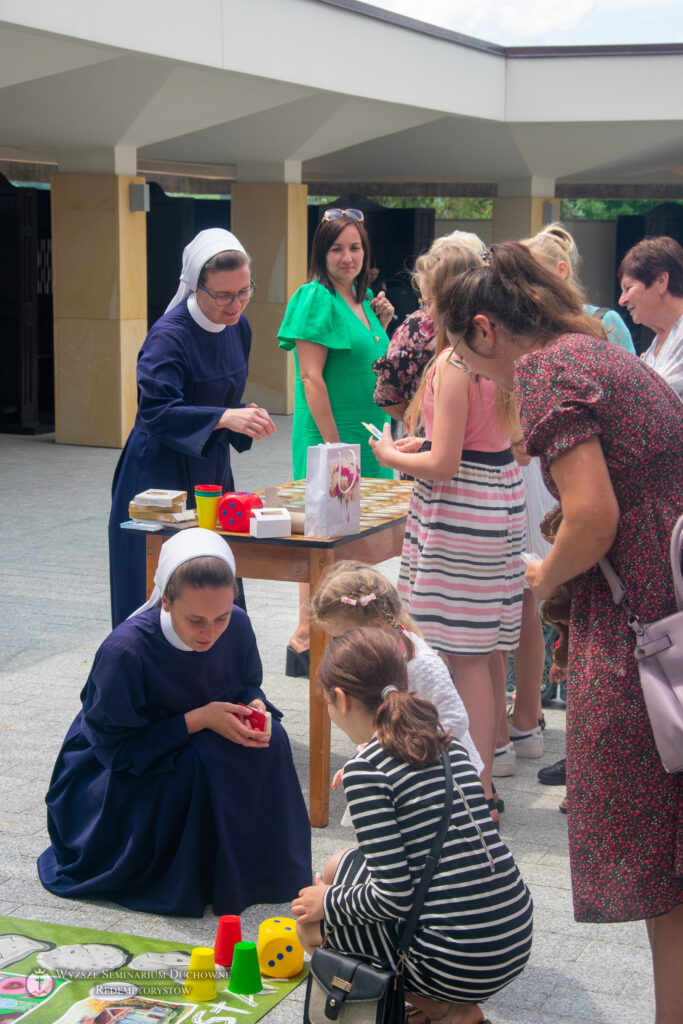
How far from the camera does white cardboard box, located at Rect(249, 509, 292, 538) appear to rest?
3.89 meters

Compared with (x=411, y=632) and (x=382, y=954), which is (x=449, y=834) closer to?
(x=382, y=954)

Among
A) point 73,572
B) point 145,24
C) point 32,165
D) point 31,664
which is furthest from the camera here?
point 32,165

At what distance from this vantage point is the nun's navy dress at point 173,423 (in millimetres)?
4289

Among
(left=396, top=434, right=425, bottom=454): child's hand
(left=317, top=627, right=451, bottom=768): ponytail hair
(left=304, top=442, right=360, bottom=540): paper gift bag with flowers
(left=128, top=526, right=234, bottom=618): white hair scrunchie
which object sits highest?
(left=396, top=434, right=425, bottom=454): child's hand

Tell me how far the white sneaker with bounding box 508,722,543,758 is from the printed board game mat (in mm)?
1787

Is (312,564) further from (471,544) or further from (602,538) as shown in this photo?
(602,538)

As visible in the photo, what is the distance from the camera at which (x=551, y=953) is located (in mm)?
3170

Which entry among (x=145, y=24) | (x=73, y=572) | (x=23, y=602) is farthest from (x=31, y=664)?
(x=145, y=24)

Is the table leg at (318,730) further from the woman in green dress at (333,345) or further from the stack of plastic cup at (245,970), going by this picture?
the woman in green dress at (333,345)

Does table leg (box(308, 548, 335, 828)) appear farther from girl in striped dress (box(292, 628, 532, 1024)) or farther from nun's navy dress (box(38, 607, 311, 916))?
girl in striped dress (box(292, 628, 532, 1024))

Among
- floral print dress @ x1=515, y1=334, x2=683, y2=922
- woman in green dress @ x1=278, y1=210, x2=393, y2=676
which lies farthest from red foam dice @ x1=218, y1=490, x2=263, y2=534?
floral print dress @ x1=515, y1=334, x2=683, y2=922

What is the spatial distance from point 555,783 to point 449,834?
2.06 metres

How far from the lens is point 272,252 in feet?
49.6

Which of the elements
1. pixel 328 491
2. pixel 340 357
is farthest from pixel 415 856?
pixel 340 357
